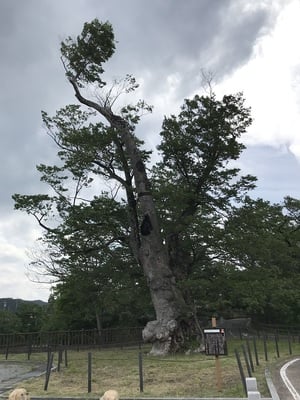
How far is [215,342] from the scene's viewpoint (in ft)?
32.3

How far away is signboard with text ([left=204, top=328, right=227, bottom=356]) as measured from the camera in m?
9.74

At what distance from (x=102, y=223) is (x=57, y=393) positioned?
13.0 m

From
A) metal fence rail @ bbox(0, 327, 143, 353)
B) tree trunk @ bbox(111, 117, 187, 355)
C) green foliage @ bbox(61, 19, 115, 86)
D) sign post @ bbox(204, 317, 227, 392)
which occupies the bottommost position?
sign post @ bbox(204, 317, 227, 392)

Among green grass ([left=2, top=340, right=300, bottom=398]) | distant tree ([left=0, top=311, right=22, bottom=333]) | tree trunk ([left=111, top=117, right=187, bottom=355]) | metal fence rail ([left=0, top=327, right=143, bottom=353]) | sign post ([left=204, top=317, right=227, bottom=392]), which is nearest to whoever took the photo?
green grass ([left=2, top=340, right=300, bottom=398])

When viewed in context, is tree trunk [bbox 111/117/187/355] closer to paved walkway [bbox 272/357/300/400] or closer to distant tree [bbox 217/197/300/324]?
distant tree [bbox 217/197/300/324]

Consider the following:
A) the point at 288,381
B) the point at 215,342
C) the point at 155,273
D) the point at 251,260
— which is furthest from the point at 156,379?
the point at 251,260

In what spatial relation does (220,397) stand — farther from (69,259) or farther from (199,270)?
(69,259)

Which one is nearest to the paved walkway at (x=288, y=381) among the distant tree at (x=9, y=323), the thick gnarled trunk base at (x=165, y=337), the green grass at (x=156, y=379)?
the green grass at (x=156, y=379)

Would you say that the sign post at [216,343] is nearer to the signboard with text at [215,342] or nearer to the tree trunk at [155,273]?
the signboard with text at [215,342]

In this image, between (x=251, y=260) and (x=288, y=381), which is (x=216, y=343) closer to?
(x=288, y=381)

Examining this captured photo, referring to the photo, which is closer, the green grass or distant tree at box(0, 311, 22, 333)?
the green grass

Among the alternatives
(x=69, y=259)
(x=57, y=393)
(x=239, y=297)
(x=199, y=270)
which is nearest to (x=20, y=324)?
(x=69, y=259)

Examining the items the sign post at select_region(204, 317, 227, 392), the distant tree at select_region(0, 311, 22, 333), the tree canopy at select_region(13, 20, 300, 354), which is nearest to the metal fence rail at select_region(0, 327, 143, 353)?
the tree canopy at select_region(13, 20, 300, 354)

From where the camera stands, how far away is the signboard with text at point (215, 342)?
384 inches
